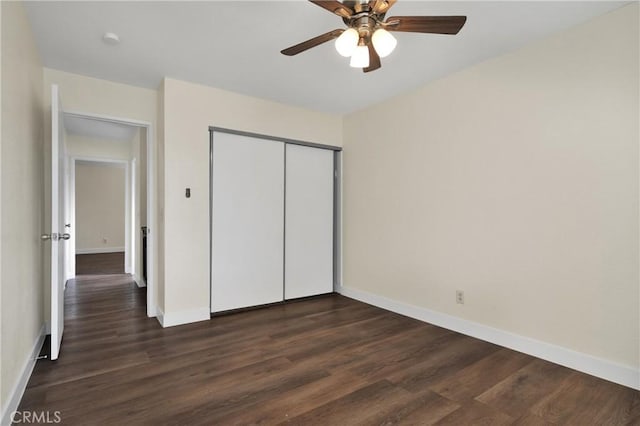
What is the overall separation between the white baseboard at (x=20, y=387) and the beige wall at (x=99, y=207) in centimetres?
697

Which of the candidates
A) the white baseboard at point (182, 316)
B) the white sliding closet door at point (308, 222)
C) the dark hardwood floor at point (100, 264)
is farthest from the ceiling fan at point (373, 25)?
the dark hardwood floor at point (100, 264)

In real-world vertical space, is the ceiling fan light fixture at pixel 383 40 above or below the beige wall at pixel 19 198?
above

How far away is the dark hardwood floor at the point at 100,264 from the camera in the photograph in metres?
5.96

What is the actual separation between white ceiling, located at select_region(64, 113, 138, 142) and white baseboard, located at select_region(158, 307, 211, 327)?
108 inches

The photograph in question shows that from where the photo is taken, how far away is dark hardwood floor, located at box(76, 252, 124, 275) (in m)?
5.96

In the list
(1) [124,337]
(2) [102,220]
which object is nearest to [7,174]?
(1) [124,337]

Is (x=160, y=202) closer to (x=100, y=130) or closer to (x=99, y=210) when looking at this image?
(x=100, y=130)

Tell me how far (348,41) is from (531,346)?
2616 mm

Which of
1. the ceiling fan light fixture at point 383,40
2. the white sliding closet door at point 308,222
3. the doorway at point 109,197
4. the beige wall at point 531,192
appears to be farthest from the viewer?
the white sliding closet door at point 308,222

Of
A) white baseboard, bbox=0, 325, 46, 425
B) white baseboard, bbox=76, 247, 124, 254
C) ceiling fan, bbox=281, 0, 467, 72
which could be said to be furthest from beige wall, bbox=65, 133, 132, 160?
ceiling fan, bbox=281, 0, 467, 72

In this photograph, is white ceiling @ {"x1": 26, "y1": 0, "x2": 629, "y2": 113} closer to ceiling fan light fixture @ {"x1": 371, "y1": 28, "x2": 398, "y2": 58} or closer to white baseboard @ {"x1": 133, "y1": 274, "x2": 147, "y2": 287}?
ceiling fan light fixture @ {"x1": 371, "y1": 28, "x2": 398, "y2": 58}

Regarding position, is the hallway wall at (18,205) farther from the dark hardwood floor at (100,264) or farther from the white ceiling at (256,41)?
the dark hardwood floor at (100,264)

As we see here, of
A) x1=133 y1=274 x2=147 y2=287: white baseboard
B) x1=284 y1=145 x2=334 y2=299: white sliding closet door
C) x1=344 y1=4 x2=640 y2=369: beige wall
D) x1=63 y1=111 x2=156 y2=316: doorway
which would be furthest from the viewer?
x1=133 y1=274 x2=147 y2=287: white baseboard

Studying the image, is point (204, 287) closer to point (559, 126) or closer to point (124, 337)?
point (124, 337)
